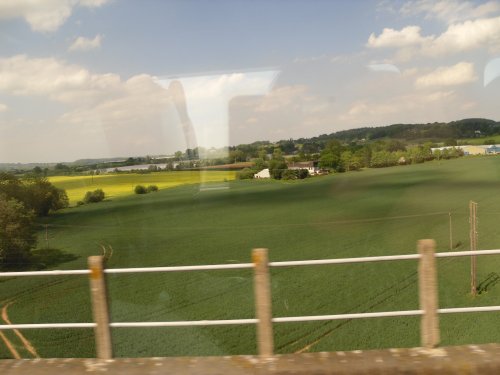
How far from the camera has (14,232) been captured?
648 centimetres

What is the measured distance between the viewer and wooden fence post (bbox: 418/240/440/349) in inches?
108

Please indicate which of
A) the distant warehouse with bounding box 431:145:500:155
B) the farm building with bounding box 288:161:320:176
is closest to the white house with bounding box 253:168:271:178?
the farm building with bounding box 288:161:320:176

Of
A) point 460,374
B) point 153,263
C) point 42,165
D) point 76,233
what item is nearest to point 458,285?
point 153,263

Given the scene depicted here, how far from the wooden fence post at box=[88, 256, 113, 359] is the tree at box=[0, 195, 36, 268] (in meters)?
4.25

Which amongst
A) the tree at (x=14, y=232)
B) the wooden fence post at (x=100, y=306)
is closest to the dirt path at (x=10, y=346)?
the tree at (x=14, y=232)

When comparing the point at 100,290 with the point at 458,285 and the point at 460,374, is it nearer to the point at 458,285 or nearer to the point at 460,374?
the point at 460,374

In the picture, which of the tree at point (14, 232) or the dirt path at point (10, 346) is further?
the tree at point (14, 232)

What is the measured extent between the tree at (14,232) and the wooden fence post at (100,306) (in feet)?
13.9

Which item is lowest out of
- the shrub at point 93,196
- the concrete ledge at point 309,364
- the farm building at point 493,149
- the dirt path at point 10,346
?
the dirt path at point 10,346

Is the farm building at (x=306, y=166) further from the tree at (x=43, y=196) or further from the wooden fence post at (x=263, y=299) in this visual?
the wooden fence post at (x=263, y=299)

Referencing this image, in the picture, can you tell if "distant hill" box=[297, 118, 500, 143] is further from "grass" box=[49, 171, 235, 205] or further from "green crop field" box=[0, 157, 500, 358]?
"grass" box=[49, 171, 235, 205]

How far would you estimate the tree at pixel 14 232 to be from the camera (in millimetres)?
6387

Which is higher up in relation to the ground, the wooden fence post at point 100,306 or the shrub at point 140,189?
the shrub at point 140,189

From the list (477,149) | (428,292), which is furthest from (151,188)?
(477,149)
